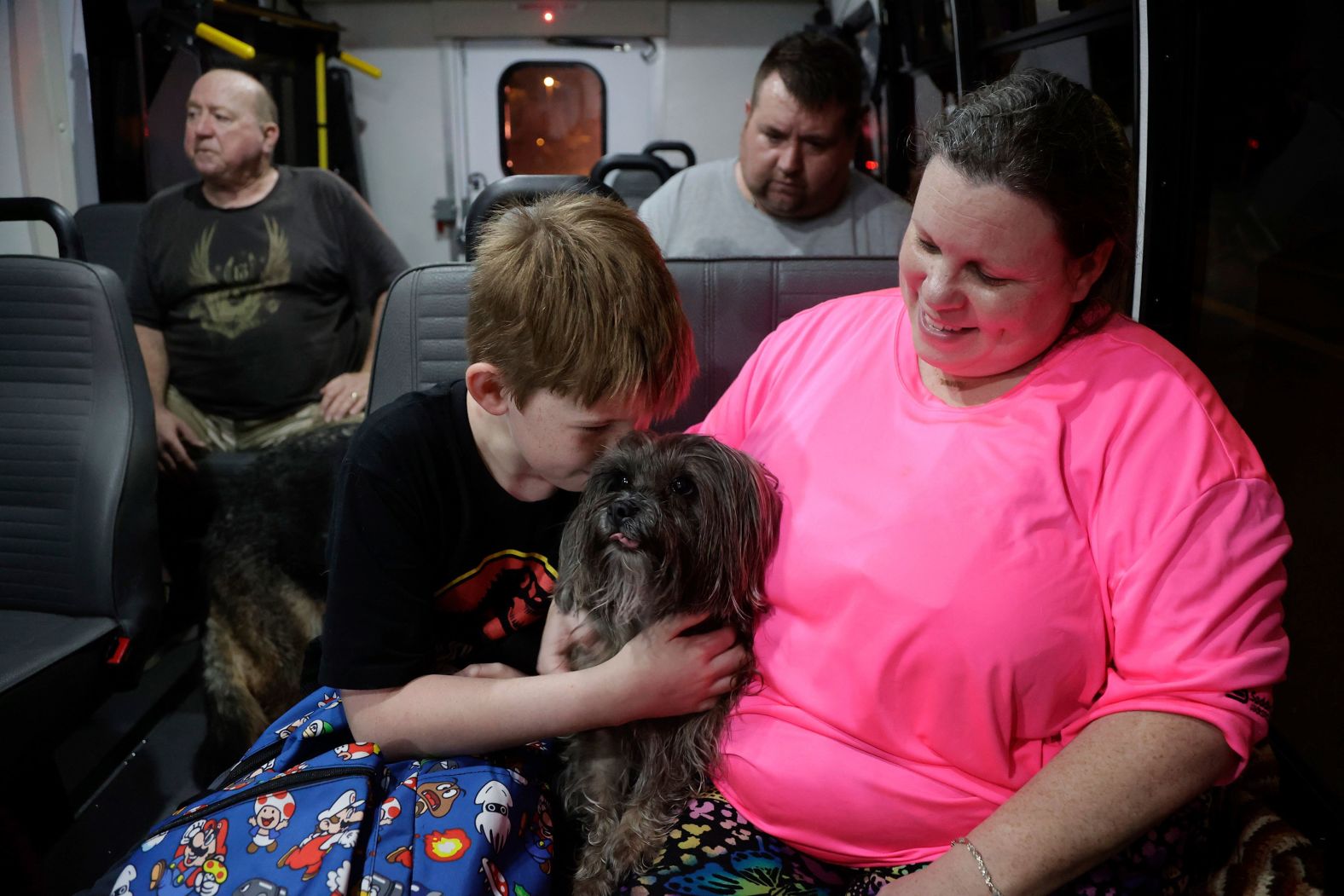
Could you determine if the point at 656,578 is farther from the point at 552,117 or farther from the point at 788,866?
the point at 552,117

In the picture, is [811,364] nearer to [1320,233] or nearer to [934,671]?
[934,671]

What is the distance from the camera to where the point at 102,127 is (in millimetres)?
3322

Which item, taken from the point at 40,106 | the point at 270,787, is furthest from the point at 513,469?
the point at 40,106

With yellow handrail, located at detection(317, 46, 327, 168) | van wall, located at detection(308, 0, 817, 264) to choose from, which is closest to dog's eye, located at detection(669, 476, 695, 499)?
yellow handrail, located at detection(317, 46, 327, 168)

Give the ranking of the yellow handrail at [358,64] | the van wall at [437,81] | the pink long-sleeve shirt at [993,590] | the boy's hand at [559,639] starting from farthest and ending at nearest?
the van wall at [437,81] → the yellow handrail at [358,64] → the boy's hand at [559,639] → the pink long-sleeve shirt at [993,590]

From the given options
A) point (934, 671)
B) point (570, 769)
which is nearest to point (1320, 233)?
point (934, 671)

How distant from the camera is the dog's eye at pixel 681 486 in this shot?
1267mm

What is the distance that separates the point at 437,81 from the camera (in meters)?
6.89

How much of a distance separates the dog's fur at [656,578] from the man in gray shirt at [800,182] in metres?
1.42

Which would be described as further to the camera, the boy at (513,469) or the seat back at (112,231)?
the seat back at (112,231)

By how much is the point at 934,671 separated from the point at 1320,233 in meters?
1.10

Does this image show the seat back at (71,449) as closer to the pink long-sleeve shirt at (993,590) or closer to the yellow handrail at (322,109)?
the pink long-sleeve shirt at (993,590)

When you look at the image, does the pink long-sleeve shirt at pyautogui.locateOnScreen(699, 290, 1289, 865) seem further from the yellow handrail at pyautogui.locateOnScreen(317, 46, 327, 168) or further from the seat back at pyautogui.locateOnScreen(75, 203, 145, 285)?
the yellow handrail at pyautogui.locateOnScreen(317, 46, 327, 168)

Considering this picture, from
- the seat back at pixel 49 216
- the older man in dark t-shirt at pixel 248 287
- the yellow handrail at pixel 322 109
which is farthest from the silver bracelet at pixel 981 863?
the yellow handrail at pixel 322 109
